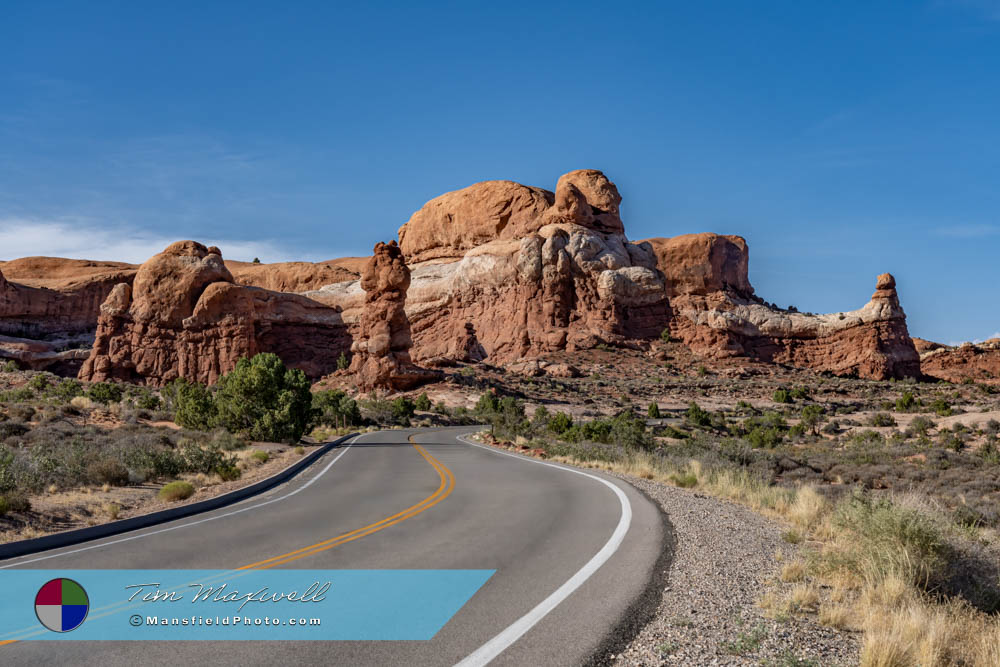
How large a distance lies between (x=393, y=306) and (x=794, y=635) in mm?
56562

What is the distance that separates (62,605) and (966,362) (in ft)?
333

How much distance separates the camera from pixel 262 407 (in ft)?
94.7

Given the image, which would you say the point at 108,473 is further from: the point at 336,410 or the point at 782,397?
the point at 782,397

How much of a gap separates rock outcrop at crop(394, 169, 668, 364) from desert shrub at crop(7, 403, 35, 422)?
46274 mm

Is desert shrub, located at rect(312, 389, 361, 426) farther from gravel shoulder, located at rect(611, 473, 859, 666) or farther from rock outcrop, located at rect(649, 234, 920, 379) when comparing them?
rock outcrop, located at rect(649, 234, 920, 379)

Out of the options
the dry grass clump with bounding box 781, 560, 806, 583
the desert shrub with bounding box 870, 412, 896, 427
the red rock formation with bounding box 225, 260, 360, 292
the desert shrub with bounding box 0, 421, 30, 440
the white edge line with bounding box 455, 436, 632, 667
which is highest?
the red rock formation with bounding box 225, 260, 360, 292

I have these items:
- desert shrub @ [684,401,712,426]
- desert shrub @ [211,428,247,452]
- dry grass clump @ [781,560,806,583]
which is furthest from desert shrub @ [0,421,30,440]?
desert shrub @ [684,401,712,426]

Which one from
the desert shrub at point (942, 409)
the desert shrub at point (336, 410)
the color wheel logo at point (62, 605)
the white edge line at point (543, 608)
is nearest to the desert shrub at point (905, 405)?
the desert shrub at point (942, 409)

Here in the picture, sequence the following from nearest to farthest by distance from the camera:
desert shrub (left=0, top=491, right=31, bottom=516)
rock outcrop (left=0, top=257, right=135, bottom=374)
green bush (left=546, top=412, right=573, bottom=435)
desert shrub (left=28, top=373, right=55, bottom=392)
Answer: desert shrub (left=0, top=491, right=31, bottom=516) < green bush (left=546, top=412, right=573, bottom=435) < desert shrub (left=28, top=373, right=55, bottom=392) < rock outcrop (left=0, top=257, right=135, bottom=374)

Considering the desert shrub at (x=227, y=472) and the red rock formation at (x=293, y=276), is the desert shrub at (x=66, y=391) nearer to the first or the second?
the desert shrub at (x=227, y=472)

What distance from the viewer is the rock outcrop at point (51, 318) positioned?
244 ft

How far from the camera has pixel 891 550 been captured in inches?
250

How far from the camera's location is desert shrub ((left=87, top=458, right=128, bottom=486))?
1408 cm

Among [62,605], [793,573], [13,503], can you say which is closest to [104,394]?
[13,503]
